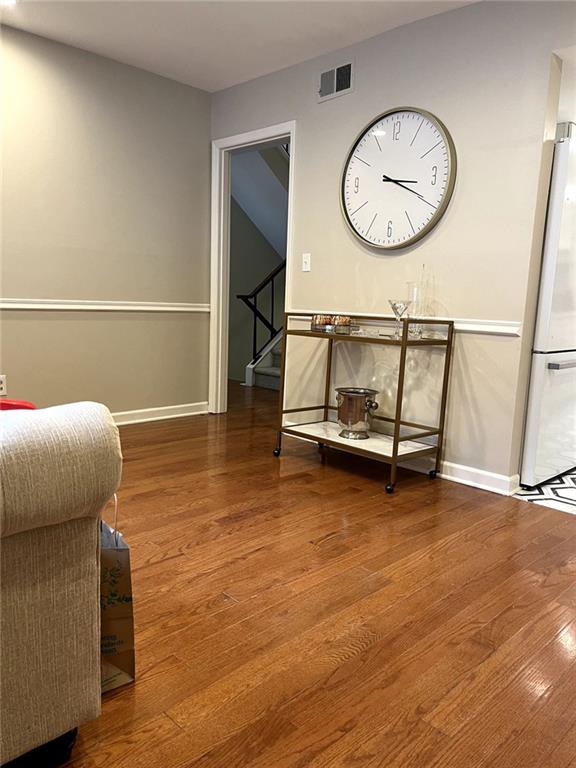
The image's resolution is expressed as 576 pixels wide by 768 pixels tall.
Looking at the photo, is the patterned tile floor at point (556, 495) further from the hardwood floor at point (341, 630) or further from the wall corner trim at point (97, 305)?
the wall corner trim at point (97, 305)

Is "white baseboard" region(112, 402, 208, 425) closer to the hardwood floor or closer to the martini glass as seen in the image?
the hardwood floor

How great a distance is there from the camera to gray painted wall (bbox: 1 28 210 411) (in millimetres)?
3422

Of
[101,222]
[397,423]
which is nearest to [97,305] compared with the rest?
[101,222]

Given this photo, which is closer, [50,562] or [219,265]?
[50,562]

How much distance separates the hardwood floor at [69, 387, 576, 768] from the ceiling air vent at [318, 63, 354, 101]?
231cm

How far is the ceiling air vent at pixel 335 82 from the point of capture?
11.0 ft

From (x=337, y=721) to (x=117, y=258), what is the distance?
3334 millimetres

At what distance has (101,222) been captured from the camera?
3.79 m

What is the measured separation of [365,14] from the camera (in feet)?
9.75

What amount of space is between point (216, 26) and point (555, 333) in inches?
96.3

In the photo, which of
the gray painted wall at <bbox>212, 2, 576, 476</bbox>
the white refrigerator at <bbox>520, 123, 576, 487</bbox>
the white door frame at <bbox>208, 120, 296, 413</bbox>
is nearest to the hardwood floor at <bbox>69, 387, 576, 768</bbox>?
the white refrigerator at <bbox>520, 123, 576, 487</bbox>

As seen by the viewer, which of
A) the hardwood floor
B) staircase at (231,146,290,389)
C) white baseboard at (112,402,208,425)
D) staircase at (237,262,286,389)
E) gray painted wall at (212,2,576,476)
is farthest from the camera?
staircase at (237,262,286,389)

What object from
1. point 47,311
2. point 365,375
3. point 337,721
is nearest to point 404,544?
point 337,721

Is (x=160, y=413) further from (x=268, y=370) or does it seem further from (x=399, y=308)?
(x=399, y=308)
